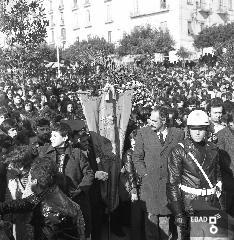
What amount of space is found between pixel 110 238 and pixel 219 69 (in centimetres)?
1672

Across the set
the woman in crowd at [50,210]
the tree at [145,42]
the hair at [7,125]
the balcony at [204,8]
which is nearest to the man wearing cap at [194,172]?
the woman in crowd at [50,210]

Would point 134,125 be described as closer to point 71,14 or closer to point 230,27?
point 230,27

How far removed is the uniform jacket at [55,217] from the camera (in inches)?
147

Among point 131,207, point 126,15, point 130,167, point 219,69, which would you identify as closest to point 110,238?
point 131,207

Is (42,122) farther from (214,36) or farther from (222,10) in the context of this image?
(222,10)

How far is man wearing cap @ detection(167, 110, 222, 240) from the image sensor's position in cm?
458

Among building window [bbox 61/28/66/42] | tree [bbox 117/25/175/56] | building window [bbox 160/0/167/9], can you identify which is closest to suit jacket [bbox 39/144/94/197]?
tree [bbox 117/25/175/56]

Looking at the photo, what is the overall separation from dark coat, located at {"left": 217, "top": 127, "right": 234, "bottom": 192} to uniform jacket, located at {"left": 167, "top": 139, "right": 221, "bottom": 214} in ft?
3.37

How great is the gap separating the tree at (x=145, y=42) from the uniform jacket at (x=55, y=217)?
36404mm

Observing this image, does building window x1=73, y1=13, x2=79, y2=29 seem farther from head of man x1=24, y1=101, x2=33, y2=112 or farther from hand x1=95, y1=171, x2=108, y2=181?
hand x1=95, y1=171, x2=108, y2=181

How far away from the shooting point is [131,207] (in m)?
6.40

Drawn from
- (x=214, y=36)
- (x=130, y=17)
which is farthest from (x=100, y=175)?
(x=130, y=17)

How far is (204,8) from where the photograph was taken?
44.5 metres

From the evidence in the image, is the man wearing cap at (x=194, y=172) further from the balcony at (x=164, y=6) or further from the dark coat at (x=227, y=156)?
Answer: the balcony at (x=164, y=6)
